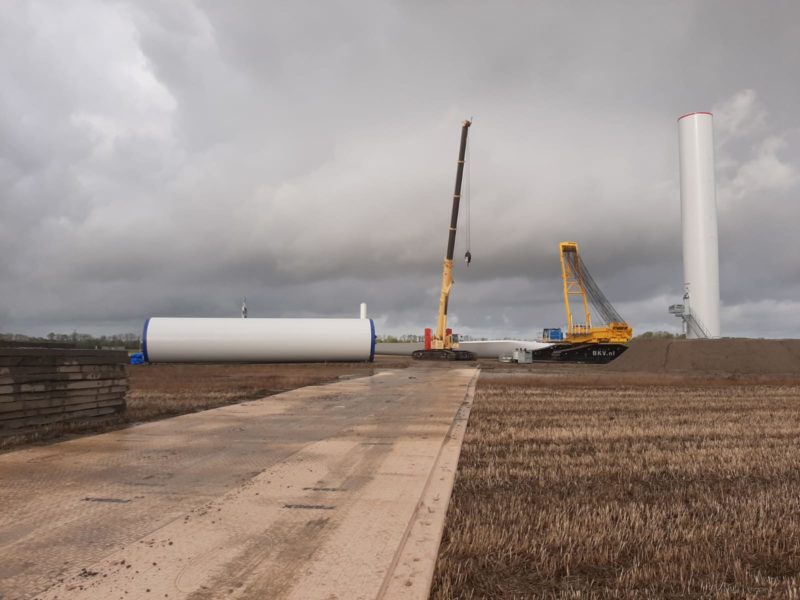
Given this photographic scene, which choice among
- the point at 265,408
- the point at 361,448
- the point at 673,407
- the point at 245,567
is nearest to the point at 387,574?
the point at 245,567

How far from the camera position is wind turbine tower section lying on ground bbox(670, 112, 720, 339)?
5447 cm

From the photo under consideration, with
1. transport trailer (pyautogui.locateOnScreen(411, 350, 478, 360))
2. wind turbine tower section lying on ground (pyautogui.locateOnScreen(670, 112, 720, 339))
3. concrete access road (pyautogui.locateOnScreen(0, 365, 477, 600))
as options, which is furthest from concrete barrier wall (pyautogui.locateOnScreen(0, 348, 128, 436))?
wind turbine tower section lying on ground (pyautogui.locateOnScreen(670, 112, 720, 339))

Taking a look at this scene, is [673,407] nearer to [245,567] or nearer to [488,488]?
[488,488]

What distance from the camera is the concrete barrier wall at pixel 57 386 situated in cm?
1013

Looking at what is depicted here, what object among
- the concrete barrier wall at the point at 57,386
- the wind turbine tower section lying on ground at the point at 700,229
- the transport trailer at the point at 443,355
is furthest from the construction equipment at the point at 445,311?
the concrete barrier wall at the point at 57,386

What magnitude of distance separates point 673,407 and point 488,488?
10448 mm

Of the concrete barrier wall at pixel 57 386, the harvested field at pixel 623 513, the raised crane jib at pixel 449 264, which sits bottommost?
the harvested field at pixel 623 513

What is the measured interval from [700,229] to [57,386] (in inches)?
2194

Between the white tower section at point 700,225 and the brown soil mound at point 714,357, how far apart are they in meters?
9.73

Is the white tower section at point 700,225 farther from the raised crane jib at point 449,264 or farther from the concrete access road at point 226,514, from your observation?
the concrete access road at point 226,514

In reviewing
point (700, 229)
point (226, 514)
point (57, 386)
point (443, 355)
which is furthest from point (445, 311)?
point (226, 514)

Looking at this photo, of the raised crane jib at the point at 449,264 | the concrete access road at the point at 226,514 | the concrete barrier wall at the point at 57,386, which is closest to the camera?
the concrete access road at the point at 226,514

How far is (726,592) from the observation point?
4.01 m

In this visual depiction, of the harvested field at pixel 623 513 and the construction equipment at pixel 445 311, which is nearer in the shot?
the harvested field at pixel 623 513
